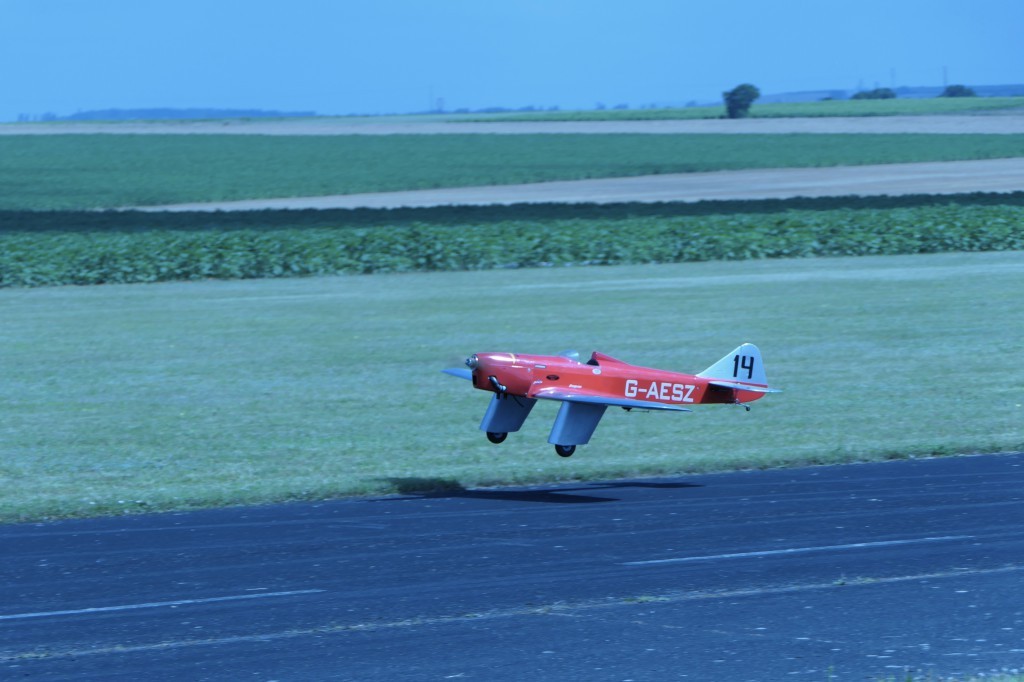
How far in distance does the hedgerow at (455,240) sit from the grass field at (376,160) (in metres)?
22.0

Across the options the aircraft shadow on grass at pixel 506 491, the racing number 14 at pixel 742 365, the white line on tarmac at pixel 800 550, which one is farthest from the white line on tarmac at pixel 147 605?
the racing number 14 at pixel 742 365

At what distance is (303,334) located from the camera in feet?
86.9

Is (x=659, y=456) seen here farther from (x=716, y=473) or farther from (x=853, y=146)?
(x=853, y=146)

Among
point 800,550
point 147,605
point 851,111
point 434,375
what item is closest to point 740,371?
point 800,550

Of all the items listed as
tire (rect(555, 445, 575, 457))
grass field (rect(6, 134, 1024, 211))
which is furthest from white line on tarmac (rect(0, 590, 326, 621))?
grass field (rect(6, 134, 1024, 211))

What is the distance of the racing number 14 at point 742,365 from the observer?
12.1m

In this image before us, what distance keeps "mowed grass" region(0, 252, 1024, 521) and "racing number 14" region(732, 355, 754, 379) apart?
8.46 feet

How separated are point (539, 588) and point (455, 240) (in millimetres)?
31479

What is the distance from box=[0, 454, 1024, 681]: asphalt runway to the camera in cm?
813

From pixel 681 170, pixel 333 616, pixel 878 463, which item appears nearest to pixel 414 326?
pixel 878 463

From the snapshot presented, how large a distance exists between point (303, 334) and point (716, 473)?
531 inches

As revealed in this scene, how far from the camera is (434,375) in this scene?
21688 mm

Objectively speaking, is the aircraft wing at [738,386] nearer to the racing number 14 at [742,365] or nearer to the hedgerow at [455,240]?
the racing number 14 at [742,365]

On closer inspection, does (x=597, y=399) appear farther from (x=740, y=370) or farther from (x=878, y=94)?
(x=878, y=94)
